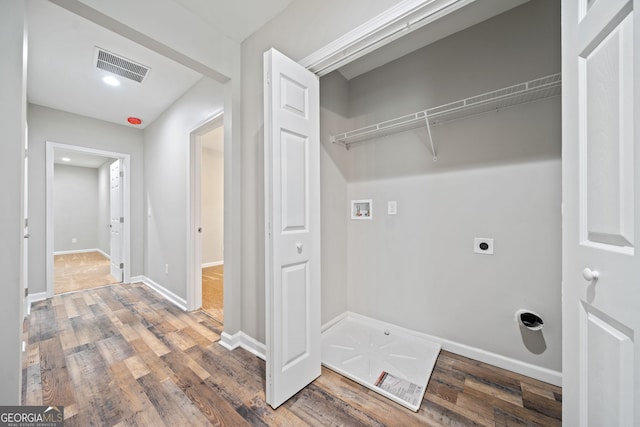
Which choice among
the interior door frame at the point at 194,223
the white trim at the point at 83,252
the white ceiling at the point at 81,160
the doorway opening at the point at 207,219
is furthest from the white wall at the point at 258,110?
the white trim at the point at 83,252

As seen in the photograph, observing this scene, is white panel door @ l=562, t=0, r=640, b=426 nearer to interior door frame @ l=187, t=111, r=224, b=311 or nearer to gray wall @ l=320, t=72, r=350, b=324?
gray wall @ l=320, t=72, r=350, b=324

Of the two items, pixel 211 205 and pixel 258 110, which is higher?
pixel 258 110

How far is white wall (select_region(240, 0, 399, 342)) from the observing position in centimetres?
160

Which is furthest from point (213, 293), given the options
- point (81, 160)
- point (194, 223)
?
point (81, 160)

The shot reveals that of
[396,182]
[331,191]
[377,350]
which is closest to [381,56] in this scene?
[396,182]

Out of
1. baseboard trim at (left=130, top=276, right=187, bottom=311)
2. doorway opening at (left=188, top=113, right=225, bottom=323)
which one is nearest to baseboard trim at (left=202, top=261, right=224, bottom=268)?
doorway opening at (left=188, top=113, right=225, bottom=323)

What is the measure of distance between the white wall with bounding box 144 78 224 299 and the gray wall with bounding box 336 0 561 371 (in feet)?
5.76

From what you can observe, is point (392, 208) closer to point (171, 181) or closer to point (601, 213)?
point (601, 213)

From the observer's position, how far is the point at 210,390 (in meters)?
1.55

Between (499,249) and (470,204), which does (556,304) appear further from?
(470,204)

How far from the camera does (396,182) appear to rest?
2.19 m

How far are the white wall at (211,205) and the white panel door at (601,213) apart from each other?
5465 millimetres

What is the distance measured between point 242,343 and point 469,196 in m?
2.21

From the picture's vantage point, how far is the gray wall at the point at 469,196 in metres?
1.56
